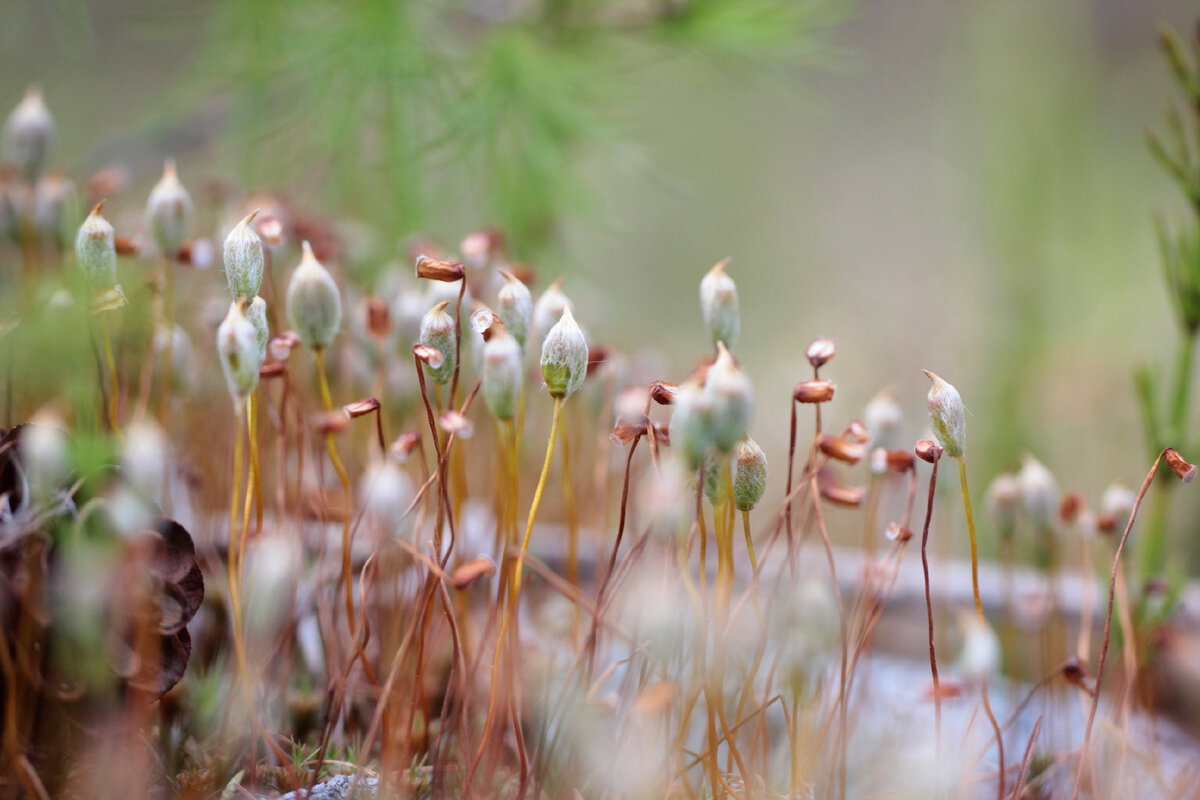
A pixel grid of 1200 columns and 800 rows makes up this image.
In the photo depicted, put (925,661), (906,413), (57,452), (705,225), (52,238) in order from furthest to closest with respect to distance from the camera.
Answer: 1. (705,225)
2. (906,413)
3. (925,661)
4. (52,238)
5. (57,452)

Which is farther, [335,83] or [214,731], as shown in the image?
[335,83]

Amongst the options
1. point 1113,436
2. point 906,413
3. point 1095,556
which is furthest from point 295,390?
point 906,413

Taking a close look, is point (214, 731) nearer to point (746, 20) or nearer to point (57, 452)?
point (57, 452)

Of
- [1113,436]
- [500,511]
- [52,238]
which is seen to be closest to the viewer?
[500,511]

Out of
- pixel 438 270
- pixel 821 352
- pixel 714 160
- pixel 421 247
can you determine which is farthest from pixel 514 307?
pixel 714 160

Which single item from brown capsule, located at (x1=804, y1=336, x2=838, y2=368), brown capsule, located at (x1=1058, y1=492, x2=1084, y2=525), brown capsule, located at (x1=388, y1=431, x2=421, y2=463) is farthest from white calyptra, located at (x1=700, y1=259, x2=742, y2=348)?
brown capsule, located at (x1=1058, y1=492, x2=1084, y2=525)

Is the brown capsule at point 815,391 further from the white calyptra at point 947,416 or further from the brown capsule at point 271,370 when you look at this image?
the brown capsule at point 271,370

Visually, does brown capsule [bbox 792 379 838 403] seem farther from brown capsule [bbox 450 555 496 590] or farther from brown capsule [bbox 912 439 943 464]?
brown capsule [bbox 450 555 496 590]

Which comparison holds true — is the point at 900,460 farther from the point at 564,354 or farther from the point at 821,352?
the point at 564,354

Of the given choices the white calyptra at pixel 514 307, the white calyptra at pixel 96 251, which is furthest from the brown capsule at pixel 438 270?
the white calyptra at pixel 96 251
